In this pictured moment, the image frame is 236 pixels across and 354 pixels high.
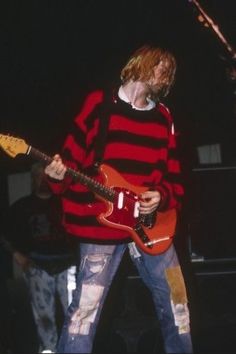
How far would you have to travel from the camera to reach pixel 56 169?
10.0 ft

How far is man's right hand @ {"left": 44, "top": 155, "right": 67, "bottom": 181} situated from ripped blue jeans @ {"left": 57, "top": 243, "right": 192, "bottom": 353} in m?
0.37

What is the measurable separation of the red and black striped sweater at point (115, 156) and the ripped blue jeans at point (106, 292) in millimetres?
97

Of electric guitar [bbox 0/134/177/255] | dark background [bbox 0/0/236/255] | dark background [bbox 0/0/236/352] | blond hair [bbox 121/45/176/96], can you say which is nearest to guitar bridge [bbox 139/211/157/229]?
electric guitar [bbox 0/134/177/255]

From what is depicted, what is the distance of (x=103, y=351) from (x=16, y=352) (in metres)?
0.96

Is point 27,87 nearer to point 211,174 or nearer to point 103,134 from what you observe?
point 211,174

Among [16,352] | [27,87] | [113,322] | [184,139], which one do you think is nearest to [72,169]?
[113,322]

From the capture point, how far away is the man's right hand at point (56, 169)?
10.0 feet

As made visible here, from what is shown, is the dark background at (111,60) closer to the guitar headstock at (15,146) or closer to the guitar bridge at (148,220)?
the guitar bridge at (148,220)

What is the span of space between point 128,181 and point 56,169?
0.43 metres

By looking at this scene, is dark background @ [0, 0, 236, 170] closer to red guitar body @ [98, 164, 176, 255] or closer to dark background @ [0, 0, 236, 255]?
dark background @ [0, 0, 236, 255]

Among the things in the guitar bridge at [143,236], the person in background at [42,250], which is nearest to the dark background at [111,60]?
the person in background at [42,250]

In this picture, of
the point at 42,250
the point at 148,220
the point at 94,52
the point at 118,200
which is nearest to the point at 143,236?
the point at 148,220

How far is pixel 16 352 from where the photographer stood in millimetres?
5336

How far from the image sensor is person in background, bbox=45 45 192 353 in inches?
122
